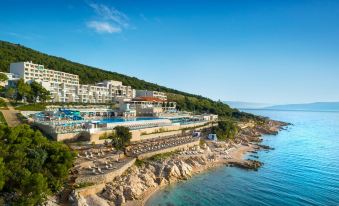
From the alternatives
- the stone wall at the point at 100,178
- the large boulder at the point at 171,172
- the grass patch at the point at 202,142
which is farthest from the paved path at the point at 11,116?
the grass patch at the point at 202,142

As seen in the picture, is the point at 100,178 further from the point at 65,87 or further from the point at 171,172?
the point at 65,87

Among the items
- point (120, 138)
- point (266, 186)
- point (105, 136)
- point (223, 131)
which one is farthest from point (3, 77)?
point (266, 186)

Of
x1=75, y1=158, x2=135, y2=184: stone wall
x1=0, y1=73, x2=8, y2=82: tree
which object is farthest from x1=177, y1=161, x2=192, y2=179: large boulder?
x1=0, y1=73, x2=8, y2=82: tree

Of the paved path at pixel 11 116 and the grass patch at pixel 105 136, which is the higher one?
the paved path at pixel 11 116

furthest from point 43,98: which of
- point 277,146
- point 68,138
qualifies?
point 277,146

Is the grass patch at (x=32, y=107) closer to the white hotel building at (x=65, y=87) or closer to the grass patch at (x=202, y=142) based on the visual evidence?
the white hotel building at (x=65, y=87)

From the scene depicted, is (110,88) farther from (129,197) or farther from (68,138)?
(129,197)
